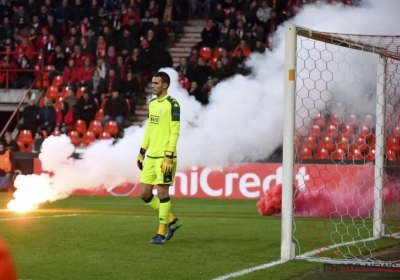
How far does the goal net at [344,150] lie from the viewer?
822 centimetres

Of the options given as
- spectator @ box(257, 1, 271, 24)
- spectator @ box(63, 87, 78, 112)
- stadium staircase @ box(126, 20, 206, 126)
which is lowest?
spectator @ box(63, 87, 78, 112)

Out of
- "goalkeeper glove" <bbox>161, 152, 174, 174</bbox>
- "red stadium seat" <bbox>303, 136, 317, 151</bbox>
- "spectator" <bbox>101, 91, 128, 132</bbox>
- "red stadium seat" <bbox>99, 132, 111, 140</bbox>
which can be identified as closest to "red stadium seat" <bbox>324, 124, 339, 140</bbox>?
"red stadium seat" <bbox>303, 136, 317, 151</bbox>

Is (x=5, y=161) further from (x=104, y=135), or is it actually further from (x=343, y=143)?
(x=343, y=143)

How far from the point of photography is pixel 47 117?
77.5ft

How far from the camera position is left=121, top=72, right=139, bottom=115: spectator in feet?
76.5

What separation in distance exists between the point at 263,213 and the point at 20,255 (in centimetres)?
694

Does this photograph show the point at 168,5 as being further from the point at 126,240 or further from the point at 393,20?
the point at 126,240

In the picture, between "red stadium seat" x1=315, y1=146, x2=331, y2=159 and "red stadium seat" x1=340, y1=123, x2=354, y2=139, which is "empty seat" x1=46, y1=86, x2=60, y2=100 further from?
"red stadium seat" x1=340, y1=123, x2=354, y2=139

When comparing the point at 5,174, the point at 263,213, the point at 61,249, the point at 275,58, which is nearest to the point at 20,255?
the point at 61,249

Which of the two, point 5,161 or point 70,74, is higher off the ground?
point 70,74

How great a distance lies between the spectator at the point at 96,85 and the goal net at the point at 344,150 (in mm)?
7611

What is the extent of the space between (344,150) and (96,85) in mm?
8686

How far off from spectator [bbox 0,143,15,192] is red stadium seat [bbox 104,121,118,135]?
2.75 meters

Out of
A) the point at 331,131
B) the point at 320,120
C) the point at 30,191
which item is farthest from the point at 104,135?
the point at 30,191
